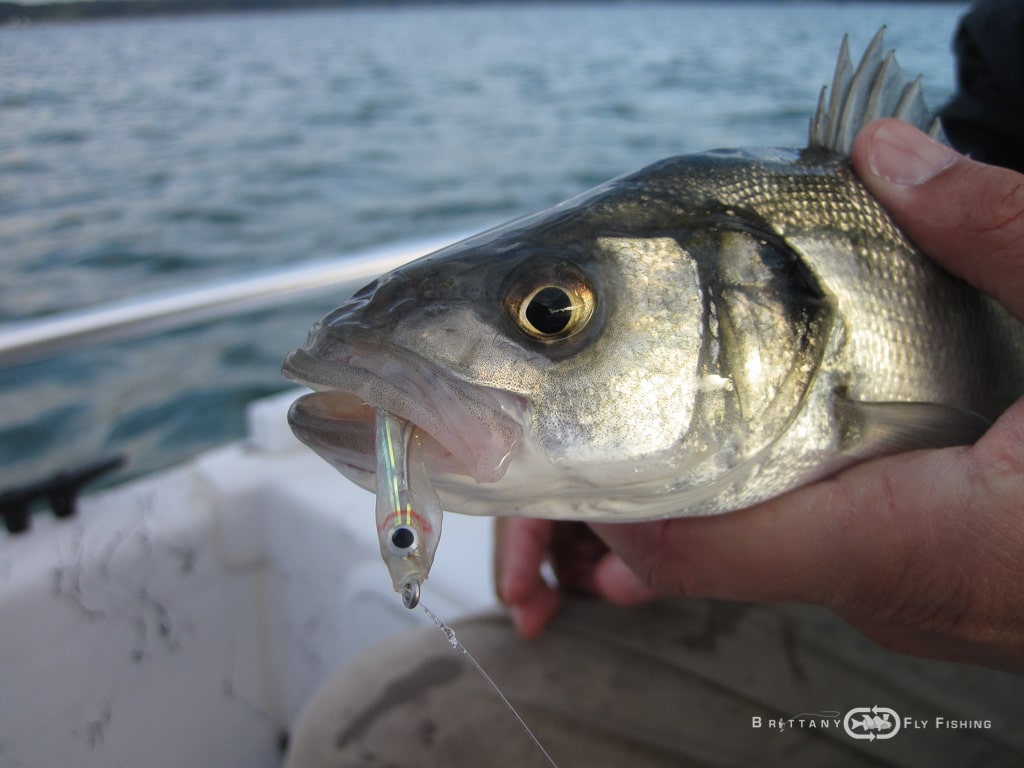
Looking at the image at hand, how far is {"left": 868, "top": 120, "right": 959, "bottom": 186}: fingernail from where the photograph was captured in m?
1.36

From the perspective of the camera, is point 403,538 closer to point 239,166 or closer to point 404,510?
point 404,510

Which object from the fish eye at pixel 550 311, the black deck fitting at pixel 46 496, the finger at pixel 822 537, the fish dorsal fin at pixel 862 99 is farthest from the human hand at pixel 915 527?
the black deck fitting at pixel 46 496

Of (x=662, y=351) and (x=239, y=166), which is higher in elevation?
(x=662, y=351)

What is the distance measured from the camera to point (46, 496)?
230 centimetres

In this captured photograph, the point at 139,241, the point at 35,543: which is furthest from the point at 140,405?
the point at 35,543

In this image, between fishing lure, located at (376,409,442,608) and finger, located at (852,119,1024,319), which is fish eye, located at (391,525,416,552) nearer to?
fishing lure, located at (376,409,442,608)

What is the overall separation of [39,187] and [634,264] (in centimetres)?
819

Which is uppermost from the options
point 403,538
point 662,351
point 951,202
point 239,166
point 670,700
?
point 951,202

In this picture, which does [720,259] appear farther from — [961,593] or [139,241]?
[139,241]

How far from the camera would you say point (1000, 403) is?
147 cm

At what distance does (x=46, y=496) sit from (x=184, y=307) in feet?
2.50

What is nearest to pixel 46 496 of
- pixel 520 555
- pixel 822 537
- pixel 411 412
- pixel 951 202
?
pixel 520 555

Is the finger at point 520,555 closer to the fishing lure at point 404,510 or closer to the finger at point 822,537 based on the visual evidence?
the finger at point 822,537

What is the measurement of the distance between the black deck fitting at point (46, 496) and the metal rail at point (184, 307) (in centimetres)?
41
